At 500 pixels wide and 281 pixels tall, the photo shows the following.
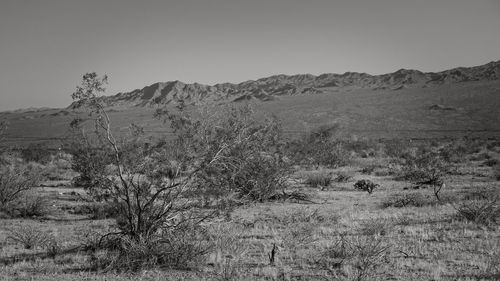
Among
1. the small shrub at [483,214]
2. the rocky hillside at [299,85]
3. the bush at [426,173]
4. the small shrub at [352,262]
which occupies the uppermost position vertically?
the rocky hillside at [299,85]

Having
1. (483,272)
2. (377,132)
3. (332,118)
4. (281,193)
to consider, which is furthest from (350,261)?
(332,118)

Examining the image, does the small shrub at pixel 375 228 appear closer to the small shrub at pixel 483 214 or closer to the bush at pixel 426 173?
the small shrub at pixel 483 214

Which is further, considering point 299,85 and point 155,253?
point 299,85

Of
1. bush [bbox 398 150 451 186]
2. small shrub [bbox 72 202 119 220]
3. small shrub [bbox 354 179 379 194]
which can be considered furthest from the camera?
bush [bbox 398 150 451 186]

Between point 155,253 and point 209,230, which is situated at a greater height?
point 155,253

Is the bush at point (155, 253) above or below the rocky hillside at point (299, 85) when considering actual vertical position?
below

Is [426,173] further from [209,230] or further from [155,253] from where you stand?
[155,253]

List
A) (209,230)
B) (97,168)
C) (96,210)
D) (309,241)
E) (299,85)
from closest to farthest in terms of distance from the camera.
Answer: (97,168) < (309,241) < (209,230) < (96,210) < (299,85)

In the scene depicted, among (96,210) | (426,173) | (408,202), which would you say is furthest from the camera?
(426,173)

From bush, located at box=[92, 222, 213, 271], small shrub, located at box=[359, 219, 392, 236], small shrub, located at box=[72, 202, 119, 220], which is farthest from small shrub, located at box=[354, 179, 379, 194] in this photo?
bush, located at box=[92, 222, 213, 271]

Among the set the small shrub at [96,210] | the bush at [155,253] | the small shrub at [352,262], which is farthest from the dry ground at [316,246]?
the small shrub at [96,210]

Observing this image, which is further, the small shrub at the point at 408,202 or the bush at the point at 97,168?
the small shrub at the point at 408,202

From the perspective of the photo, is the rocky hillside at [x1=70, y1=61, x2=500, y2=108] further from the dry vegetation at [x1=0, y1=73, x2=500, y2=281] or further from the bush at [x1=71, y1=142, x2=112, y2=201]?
the bush at [x1=71, y1=142, x2=112, y2=201]

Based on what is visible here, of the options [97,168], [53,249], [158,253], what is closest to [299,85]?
[97,168]
